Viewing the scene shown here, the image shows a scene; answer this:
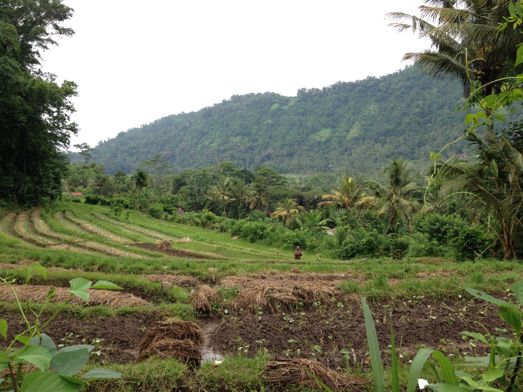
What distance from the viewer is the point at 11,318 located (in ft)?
16.8

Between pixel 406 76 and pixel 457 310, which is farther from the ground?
pixel 406 76

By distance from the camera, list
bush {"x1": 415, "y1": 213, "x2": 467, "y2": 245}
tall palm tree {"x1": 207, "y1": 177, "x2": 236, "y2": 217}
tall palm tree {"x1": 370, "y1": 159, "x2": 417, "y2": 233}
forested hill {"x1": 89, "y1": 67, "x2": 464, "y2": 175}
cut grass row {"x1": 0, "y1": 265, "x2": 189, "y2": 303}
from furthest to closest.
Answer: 1. forested hill {"x1": 89, "y1": 67, "x2": 464, "y2": 175}
2. tall palm tree {"x1": 207, "y1": 177, "x2": 236, "y2": 217}
3. tall palm tree {"x1": 370, "y1": 159, "x2": 417, "y2": 233}
4. bush {"x1": 415, "y1": 213, "x2": 467, "y2": 245}
5. cut grass row {"x1": 0, "y1": 265, "x2": 189, "y2": 303}

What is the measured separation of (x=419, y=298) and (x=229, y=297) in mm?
3109

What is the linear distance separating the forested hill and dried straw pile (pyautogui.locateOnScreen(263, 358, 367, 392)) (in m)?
90.6

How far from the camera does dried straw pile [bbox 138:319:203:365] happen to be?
370cm

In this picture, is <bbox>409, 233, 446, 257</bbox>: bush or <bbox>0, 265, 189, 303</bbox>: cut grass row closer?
<bbox>0, 265, 189, 303</bbox>: cut grass row

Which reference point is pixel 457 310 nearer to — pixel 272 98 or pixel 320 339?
pixel 320 339

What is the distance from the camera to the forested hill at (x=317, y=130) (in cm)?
10588

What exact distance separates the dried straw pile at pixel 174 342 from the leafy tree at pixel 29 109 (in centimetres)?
2074

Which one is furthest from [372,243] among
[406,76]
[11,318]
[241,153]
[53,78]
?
[406,76]

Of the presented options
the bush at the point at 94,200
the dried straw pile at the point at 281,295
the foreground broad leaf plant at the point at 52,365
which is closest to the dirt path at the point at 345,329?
the dried straw pile at the point at 281,295

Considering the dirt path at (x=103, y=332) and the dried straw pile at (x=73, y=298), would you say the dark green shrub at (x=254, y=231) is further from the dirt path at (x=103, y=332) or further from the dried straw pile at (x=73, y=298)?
the dirt path at (x=103, y=332)

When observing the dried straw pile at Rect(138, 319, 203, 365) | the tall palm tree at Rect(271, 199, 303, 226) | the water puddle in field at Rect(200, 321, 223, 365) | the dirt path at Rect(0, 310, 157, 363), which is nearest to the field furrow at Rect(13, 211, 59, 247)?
the dirt path at Rect(0, 310, 157, 363)

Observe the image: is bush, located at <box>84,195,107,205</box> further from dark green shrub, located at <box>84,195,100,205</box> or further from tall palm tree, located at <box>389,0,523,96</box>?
tall palm tree, located at <box>389,0,523,96</box>
